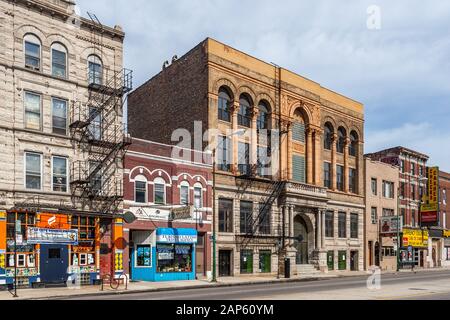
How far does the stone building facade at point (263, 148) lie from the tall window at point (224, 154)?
85mm

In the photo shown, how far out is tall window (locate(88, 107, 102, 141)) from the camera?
111 ft

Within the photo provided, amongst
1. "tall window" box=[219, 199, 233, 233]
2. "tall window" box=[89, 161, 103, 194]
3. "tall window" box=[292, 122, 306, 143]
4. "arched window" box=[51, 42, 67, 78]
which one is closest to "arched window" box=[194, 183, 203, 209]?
"tall window" box=[219, 199, 233, 233]

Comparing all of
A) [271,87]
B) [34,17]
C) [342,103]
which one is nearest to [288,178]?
[271,87]

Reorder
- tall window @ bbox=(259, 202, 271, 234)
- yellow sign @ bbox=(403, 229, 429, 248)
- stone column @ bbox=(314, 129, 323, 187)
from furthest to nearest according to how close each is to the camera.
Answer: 1. yellow sign @ bbox=(403, 229, 429, 248)
2. stone column @ bbox=(314, 129, 323, 187)
3. tall window @ bbox=(259, 202, 271, 234)

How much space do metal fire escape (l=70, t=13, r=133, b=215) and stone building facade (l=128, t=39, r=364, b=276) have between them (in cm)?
855

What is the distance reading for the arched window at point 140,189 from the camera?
35.4m

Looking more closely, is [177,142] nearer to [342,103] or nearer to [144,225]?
[144,225]

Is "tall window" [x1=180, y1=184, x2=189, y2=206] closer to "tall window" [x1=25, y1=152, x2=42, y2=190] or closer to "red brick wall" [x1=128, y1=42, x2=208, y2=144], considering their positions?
"red brick wall" [x1=128, y1=42, x2=208, y2=144]

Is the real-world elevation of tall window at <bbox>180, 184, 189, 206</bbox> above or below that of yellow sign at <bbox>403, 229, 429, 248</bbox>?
above

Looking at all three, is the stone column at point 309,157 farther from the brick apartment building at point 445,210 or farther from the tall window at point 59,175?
the brick apartment building at point 445,210

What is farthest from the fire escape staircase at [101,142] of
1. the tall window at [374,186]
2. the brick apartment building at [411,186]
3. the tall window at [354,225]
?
the brick apartment building at [411,186]

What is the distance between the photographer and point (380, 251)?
6016 centimetres

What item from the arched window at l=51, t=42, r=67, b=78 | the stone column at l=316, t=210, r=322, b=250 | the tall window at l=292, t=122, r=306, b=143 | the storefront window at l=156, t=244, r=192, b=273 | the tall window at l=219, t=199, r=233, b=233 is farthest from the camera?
the tall window at l=292, t=122, r=306, b=143
